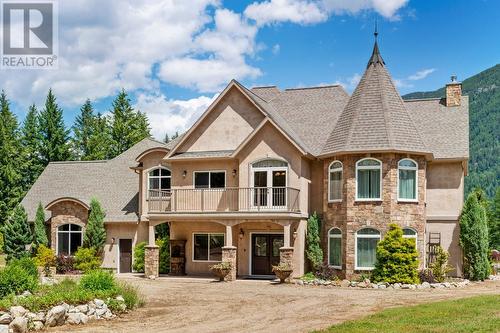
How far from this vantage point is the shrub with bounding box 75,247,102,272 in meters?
31.5

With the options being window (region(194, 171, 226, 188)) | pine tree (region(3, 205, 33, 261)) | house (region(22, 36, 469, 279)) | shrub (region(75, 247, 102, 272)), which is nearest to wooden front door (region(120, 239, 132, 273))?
house (region(22, 36, 469, 279))

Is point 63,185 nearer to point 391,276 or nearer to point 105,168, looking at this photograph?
point 105,168

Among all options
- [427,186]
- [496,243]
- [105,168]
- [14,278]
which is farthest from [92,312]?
[496,243]

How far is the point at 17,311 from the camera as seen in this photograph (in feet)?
48.2

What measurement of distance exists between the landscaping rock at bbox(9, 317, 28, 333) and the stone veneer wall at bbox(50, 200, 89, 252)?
1921cm

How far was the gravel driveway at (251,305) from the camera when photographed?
49.7 ft

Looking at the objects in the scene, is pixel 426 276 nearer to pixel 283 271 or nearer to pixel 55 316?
pixel 283 271

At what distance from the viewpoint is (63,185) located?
1465 inches

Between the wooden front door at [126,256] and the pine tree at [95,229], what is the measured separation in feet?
3.93

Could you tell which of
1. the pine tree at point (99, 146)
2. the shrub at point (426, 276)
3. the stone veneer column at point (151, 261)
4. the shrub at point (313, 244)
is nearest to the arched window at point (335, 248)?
the shrub at point (313, 244)

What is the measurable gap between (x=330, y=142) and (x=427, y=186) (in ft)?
17.6

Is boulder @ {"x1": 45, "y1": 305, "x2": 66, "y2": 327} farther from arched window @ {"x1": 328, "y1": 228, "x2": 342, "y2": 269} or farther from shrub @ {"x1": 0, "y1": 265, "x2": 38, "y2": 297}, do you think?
arched window @ {"x1": 328, "y1": 228, "x2": 342, "y2": 269}

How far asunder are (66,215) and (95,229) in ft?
7.00

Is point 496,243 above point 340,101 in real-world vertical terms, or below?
below
